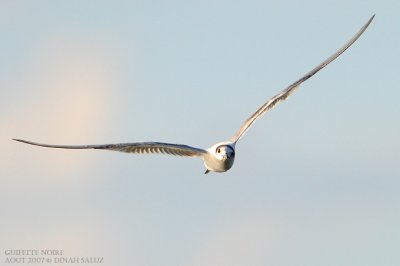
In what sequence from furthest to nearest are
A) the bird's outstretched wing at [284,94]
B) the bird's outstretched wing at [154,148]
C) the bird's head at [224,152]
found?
the bird's outstretched wing at [284,94], the bird's head at [224,152], the bird's outstretched wing at [154,148]

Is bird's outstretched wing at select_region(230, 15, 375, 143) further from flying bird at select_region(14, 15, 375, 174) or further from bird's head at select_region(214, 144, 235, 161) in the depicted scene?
bird's head at select_region(214, 144, 235, 161)

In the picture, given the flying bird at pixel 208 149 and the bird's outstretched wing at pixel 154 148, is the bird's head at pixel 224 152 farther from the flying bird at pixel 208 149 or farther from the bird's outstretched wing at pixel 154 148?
the bird's outstretched wing at pixel 154 148

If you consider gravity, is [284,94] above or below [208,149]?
above

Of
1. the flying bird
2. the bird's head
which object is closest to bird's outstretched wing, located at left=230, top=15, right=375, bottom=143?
the flying bird

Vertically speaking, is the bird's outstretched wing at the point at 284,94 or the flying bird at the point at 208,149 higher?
the bird's outstretched wing at the point at 284,94

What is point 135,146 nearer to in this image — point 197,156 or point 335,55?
point 197,156

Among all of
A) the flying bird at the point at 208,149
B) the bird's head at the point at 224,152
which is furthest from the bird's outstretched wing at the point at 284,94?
the bird's head at the point at 224,152

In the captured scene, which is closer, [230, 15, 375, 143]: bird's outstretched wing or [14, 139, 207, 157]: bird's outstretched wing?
Answer: [14, 139, 207, 157]: bird's outstretched wing

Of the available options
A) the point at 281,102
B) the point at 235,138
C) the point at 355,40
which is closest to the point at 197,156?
the point at 235,138

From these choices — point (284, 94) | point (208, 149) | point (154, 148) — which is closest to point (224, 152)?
point (208, 149)

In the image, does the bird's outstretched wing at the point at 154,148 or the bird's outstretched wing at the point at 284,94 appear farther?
the bird's outstretched wing at the point at 284,94

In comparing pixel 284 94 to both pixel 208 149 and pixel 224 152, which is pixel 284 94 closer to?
pixel 208 149

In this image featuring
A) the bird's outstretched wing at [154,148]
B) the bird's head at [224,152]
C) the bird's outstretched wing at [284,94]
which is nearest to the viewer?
the bird's outstretched wing at [154,148]

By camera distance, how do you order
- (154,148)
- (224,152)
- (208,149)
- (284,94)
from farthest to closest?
(284,94) < (208,149) < (154,148) < (224,152)
